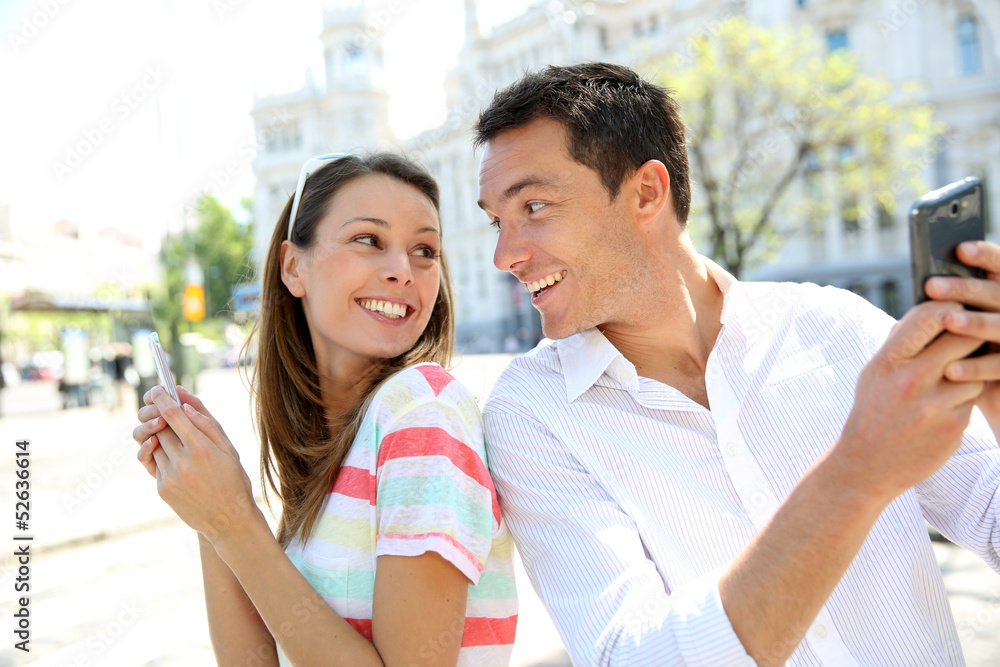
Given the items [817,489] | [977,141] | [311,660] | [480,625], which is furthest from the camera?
[977,141]

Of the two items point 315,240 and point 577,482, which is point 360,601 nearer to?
point 577,482

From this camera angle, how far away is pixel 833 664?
152cm

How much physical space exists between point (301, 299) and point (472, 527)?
1081mm

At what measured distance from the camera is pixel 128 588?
5.52 metres

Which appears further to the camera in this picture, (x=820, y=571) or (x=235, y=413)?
(x=235, y=413)

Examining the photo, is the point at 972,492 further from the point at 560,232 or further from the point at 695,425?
the point at 560,232

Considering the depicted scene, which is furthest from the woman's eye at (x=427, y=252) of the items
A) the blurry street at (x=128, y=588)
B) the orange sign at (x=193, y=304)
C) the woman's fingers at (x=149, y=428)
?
the orange sign at (x=193, y=304)

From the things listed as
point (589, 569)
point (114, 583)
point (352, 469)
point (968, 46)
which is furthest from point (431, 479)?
point (968, 46)

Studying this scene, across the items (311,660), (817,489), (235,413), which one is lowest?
(235,413)

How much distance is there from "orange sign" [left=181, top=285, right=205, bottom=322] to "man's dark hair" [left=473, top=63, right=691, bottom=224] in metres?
12.2

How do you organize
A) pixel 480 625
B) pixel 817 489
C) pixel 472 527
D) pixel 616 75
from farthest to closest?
pixel 616 75 < pixel 480 625 < pixel 472 527 < pixel 817 489

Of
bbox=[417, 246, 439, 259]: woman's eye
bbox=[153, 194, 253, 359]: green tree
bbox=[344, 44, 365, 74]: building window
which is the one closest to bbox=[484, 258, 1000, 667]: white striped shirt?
bbox=[417, 246, 439, 259]: woman's eye

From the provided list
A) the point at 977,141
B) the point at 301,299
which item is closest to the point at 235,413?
the point at 301,299

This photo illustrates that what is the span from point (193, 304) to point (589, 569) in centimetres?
1305
